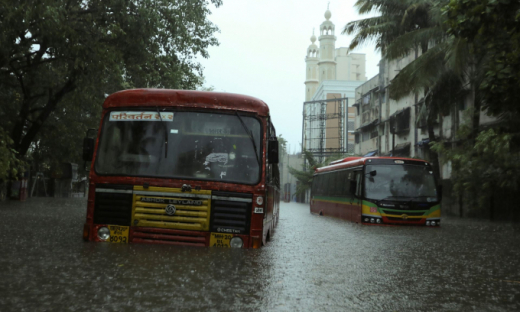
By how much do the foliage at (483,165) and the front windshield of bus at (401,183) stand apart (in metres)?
2.55

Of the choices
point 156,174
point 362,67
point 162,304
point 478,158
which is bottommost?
point 162,304

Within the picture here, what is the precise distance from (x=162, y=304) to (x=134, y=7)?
50.3 ft

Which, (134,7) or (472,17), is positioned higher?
(134,7)

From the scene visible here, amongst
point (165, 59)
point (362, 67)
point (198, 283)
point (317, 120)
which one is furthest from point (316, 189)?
point (362, 67)

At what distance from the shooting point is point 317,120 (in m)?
71.3

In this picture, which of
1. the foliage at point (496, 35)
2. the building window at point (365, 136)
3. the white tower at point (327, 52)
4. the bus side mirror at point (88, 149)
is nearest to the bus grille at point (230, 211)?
the bus side mirror at point (88, 149)

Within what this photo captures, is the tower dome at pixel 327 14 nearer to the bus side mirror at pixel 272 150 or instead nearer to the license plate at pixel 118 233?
the bus side mirror at pixel 272 150

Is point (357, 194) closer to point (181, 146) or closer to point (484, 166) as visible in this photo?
point (484, 166)

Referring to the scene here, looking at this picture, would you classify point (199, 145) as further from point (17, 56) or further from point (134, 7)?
point (17, 56)

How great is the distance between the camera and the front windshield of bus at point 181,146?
983 centimetres

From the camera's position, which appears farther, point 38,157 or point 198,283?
point 38,157

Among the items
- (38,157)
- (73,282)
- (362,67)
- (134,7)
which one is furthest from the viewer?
(362,67)

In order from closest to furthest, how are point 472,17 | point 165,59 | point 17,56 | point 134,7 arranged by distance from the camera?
point 472,17
point 134,7
point 165,59
point 17,56

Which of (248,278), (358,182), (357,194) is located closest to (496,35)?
(358,182)
